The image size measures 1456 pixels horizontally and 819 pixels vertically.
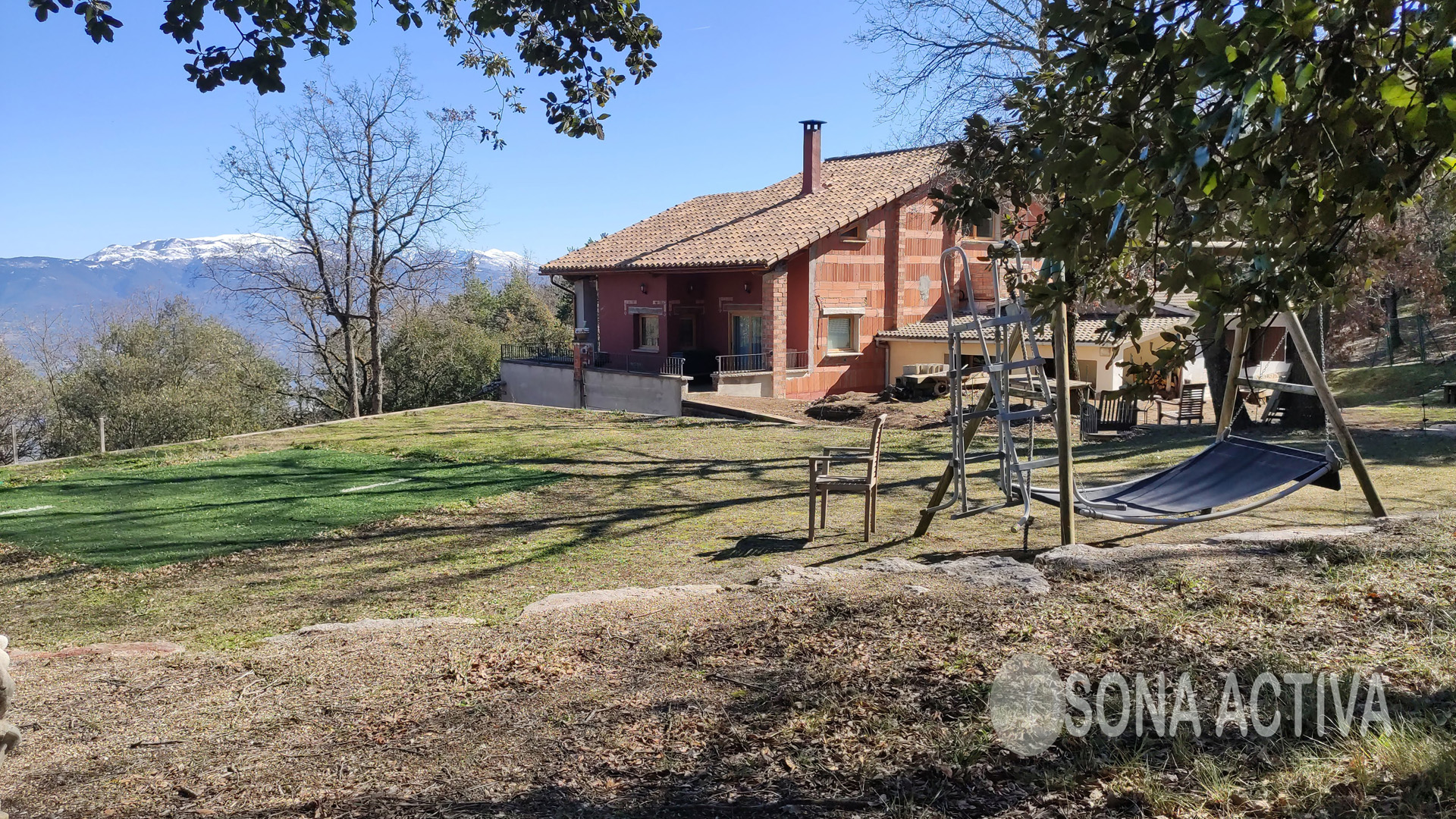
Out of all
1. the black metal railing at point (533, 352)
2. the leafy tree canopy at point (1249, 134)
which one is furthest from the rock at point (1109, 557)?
the black metal railing at point (533, 352)

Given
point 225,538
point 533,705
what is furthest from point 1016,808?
point 225,538

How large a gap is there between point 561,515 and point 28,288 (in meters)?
228

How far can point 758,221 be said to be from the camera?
2881cm

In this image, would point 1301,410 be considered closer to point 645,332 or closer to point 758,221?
point 758,221

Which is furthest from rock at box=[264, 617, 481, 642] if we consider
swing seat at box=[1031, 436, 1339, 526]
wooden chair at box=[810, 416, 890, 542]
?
swing seat at box=[1031, 436, 1339, 526]

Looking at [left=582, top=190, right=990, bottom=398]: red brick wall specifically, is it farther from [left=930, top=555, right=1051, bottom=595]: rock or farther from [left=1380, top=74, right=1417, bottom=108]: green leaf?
[left=1380, top=74, right=1417, bottom=108]: green leaf

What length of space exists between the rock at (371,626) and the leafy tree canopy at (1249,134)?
13.6 feet

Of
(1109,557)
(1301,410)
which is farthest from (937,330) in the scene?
(1109,557)

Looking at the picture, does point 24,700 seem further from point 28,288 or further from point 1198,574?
point 28,288

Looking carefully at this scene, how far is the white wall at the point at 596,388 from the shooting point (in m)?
25.2

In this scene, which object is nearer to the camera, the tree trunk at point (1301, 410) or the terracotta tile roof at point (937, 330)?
Answer: the tree trunk at point (1301, 410)

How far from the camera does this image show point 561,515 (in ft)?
32.9

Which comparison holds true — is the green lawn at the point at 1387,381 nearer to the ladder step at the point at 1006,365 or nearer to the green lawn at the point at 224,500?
the ladder step at the point at 1006,365

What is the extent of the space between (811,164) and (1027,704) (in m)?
28.0
